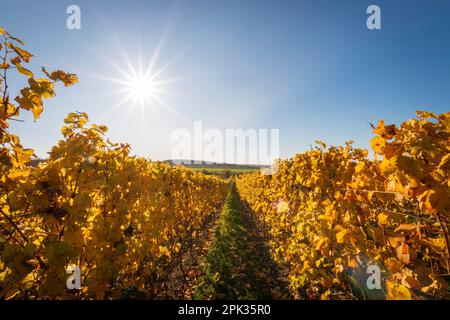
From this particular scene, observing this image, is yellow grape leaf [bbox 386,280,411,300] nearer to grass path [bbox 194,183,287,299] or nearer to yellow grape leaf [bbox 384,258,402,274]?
yellow grape leaf [bbox 384,258,402,274]

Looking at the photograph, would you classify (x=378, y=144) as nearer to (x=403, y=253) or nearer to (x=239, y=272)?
(x=403, y=253)

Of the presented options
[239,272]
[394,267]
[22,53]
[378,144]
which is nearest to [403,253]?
[394,267]

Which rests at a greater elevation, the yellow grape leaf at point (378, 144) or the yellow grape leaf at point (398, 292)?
the yellow grape leaf at point (378, 144)

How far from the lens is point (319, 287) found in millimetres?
4602

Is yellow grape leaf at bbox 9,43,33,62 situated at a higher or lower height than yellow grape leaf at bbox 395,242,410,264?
higher

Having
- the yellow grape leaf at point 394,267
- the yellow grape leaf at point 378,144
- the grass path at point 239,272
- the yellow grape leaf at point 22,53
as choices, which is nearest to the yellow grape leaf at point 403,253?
the yellow grape leaf at point 394,267

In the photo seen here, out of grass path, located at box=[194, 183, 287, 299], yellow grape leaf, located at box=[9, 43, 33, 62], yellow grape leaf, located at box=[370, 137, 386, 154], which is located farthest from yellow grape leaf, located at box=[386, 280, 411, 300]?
grass path, located at box=[194, 183, 287, 299]

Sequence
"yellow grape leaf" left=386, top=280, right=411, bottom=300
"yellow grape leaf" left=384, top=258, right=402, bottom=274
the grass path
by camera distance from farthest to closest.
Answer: the grass path
"yellow grape leaf" left=384, top=258, right=402, bottom=274
"yellow grape leaf" left=386, top=280, right=411, bottom=300

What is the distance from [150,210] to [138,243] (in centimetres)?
130

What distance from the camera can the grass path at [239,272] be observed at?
16.8 ft

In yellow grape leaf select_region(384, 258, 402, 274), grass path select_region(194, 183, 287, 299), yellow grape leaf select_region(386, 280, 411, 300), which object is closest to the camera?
yellow grape leaf select_region(386, 280, 411, 300)

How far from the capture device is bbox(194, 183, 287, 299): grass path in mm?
5121

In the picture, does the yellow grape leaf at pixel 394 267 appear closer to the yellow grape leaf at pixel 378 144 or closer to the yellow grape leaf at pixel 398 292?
the yellow grape leaf at pixel 398 292

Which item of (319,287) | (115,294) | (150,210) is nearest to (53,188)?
(115,294)
